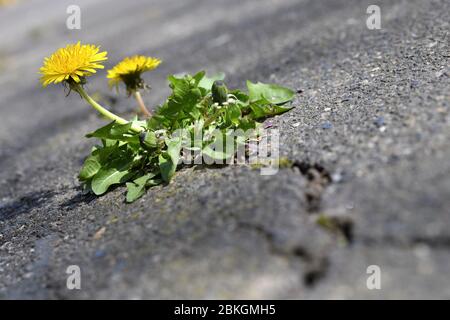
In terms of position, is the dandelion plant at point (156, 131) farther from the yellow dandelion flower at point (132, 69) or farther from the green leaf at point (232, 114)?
the yellow dandelion flower at point (132, 69)

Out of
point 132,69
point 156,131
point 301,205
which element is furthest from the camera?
point 132,69

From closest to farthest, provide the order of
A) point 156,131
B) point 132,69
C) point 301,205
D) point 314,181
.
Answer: point 301,205 → point 314,181 → point 156,131 → point 132,69

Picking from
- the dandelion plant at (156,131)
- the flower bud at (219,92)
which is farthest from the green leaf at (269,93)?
the flower bud at (219,92)

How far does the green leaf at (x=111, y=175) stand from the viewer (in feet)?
7.30

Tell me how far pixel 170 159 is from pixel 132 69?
60 centimetres

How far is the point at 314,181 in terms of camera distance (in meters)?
1.77

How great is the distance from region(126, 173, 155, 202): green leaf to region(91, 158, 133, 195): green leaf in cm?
10

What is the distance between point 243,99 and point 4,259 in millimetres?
1225

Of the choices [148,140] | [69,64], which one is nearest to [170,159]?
[148,140]

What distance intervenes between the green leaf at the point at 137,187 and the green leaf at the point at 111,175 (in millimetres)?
102

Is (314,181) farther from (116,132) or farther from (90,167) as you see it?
(90,167)

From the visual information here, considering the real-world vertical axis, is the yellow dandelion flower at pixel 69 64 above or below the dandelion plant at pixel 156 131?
above

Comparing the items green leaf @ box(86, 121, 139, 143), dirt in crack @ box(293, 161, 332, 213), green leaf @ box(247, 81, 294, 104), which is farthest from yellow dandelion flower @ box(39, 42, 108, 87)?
dirt in crack @ box(293, 161, 332, 213)
